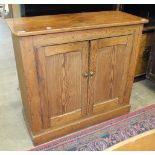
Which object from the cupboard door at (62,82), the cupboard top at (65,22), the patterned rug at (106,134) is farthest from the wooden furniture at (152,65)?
the cupboard door at (62,82)

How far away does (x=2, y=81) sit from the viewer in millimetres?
2449

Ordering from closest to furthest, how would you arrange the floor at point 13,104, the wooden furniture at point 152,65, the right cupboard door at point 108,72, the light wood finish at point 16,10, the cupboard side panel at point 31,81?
the cupboard side panel at point 31,81 < the right cupboard door at point 108,72 < the floor at point 13,104 < the light wood finish at point 16,10 < the wooden furniture at point 152,65

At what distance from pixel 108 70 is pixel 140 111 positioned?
63cm

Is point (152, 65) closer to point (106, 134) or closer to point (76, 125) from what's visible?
point (106, 134)

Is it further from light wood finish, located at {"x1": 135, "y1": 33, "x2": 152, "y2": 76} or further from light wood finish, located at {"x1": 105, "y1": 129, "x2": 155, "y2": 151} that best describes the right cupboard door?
light wood finish, located at {"x1": 105, "y1": 129, "x2": 155, "y2": 151}

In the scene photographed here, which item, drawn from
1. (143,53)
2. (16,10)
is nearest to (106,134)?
(143,53)

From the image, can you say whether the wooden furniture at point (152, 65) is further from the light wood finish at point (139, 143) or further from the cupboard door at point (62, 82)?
the light wood finish at point (139, 143)

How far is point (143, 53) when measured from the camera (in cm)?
220

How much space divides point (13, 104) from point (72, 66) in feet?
3.09

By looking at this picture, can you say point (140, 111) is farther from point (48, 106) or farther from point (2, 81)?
point (2, 81)

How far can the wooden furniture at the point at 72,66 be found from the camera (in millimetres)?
1250

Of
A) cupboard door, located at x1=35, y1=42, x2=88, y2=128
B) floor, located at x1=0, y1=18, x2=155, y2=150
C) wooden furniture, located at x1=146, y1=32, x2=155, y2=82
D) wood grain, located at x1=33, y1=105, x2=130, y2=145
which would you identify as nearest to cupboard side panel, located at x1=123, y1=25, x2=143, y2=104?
wood grain, located at x1=33, y1=105, x2=130, y2=145

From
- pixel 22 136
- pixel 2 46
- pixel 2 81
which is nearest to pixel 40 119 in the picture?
pixel 22 136

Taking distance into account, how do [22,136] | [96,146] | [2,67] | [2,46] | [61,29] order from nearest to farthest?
1. [61,29]
2. [96,146]
3. [22,136]
4. [2,67]
5. [2,46]
